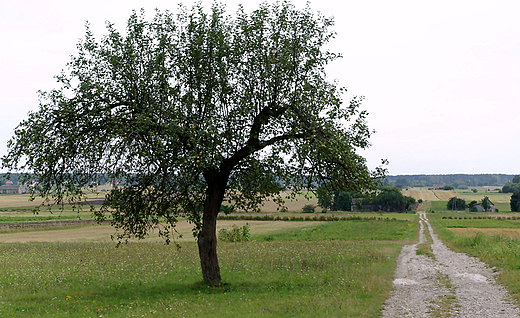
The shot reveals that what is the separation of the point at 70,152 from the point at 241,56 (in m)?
8.90

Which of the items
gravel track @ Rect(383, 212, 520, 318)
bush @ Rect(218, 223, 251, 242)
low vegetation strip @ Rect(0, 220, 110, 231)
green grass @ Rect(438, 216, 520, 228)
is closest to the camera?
gravel track @ Rect(383, 212, 520, 318)

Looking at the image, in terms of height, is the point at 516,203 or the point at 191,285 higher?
the point at 191,285

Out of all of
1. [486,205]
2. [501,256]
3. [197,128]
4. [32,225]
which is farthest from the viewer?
[486,205]

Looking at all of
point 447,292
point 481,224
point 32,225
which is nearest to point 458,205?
point 481,224

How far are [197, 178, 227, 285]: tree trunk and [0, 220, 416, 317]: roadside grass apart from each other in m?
0.70

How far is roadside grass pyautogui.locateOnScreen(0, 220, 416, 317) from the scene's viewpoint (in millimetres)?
14922

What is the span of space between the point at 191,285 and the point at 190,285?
10 cm

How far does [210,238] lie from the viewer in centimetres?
1930

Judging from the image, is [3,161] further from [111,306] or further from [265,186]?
[265,186]

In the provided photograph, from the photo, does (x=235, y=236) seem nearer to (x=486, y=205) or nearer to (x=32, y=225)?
(x=32, y=225)

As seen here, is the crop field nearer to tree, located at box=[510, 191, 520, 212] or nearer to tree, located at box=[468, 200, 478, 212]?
tree, located at box=[510, 191, 520, 212]

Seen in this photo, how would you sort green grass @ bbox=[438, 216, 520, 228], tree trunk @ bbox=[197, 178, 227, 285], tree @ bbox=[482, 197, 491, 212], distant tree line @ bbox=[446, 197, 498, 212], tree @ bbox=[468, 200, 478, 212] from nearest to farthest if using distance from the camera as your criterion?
tree trunk @ bbox=[197, 178, 227, 285]
green grass @ bbox=[438, 216, 520, 228]
tree @ bbox=[482, 197, 491, 212]
distant tree line @ bbox=[446, 197, 498, 212]
tree @ bbox=[468, 200, 478, 212]

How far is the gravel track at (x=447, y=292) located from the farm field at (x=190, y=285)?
0.90 metres

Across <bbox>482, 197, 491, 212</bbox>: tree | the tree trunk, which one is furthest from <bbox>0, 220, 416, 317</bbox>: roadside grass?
<bbox>482, 197, 491, 212</bbox>: tree
